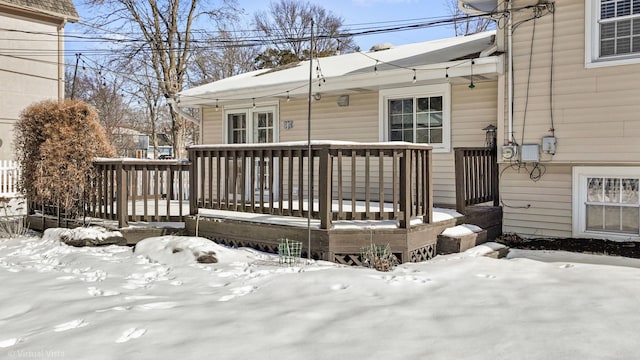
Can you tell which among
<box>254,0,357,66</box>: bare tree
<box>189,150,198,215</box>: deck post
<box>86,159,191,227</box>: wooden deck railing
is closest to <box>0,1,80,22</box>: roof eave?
<box>254,0,357,66</box>: bare tree

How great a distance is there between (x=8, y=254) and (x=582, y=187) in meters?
7.31

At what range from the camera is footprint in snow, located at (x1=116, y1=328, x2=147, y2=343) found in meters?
2.87

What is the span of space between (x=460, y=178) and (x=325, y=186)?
2085mm

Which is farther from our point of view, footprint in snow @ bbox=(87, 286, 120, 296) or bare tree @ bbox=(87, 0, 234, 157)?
bare tree @ bbox=(87, 0, 234, 157)

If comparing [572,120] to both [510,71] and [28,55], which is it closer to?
[510,71]

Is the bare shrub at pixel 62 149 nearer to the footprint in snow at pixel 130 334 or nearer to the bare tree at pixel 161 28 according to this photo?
the footprint in snow at pixel 130 334

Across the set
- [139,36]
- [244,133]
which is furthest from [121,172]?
[139,36]

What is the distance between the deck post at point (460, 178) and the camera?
20.4 feet

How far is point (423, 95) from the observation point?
8055 millimetres

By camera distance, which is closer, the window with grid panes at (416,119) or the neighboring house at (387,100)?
the neighboring house at (387,100)

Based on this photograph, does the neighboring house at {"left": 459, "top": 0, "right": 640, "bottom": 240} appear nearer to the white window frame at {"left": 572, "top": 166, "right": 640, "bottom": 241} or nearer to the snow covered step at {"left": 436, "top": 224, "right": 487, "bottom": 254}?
the white window frame at {"left": 572, "top": 166, "right": 640, "bottom": 241}

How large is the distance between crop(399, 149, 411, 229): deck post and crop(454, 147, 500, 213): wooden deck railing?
1.28 m

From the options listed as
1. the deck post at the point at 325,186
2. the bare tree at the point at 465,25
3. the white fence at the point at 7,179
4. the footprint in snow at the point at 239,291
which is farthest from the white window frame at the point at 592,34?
the bare tree at the point at 465,25

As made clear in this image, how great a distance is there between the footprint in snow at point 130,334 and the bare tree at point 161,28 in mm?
18306
